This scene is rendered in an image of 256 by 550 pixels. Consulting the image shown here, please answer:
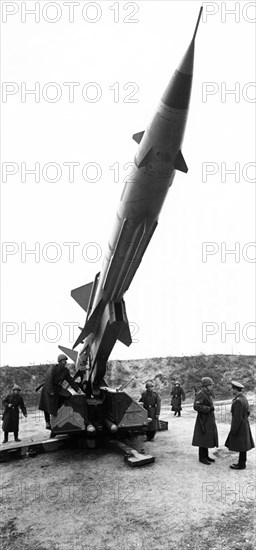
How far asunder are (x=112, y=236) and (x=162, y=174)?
136cm

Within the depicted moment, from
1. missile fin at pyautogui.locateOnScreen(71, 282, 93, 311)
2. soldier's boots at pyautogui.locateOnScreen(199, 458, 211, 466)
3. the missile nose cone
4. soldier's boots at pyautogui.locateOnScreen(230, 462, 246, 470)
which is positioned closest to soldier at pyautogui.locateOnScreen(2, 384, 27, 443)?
missile fin at pyautogui.locateOnScreen(71, 282, 93, 311)

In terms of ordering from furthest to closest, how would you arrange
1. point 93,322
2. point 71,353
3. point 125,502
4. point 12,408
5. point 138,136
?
point 71,353, point 12,408, point 93,322, point 138,136, point 125,502

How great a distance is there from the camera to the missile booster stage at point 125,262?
13.5 feet

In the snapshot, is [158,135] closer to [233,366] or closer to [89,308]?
[89,308]

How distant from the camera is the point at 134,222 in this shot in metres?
5.20

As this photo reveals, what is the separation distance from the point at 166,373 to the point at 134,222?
44.9 ft

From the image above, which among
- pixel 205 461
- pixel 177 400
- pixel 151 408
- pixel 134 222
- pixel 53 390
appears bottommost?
pixel 177 400

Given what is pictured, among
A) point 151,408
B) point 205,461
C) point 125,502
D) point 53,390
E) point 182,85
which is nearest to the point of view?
point 182,85

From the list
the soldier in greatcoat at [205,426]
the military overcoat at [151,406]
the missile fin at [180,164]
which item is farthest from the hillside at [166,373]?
the missile fin at [180,164]

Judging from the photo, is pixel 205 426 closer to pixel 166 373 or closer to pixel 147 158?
pixel 147 158

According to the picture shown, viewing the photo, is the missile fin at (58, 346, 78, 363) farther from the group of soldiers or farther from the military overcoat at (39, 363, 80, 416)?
the military overcoat at (39, 363, 80, 416)

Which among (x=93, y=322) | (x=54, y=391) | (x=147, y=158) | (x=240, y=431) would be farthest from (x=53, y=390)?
(x=147, y=158)

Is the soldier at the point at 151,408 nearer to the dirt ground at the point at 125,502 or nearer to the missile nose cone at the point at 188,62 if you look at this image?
the dirt ground at the point at 125,502

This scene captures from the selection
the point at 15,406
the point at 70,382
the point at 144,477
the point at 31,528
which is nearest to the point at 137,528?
the point at 31,528
